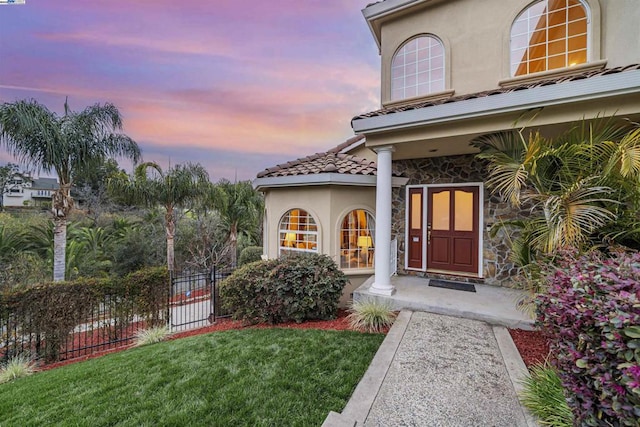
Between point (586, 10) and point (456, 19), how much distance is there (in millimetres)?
2585

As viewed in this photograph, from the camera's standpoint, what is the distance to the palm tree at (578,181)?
3320mm

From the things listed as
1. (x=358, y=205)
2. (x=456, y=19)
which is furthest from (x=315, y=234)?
(x=456, y=19)

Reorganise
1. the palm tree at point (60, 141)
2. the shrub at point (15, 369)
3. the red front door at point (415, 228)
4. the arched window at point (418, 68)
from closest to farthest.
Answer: the shrub at point (15, 369) → the arched window at point (418, 68) → the red front door at point (415, 228) → the palm tree at point (60, 141)

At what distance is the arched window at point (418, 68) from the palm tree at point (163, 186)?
33.5ft

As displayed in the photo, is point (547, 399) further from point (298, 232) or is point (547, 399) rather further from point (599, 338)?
point (298, 232)

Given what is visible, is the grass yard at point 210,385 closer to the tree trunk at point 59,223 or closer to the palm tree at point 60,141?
the tree trunk at point 59,223

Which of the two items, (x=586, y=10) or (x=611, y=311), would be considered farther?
(x=586, y=10)

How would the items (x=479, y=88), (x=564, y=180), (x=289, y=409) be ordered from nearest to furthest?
(x=289, y=409) < (x=564, y=180) < (x=479, y=88)

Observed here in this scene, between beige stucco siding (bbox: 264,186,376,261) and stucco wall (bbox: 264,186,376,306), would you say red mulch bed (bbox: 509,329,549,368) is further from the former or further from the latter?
beige stucco siding (bbox: 264,186,376,261)

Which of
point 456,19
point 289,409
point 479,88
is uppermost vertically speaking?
point 456,19

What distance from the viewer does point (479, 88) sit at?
6516mm

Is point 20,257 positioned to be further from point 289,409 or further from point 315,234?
point 289,409

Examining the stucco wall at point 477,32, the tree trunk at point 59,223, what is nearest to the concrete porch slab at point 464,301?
the stucco wall at point 477,32

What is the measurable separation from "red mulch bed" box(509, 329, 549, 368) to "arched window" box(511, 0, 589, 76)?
589 cm
